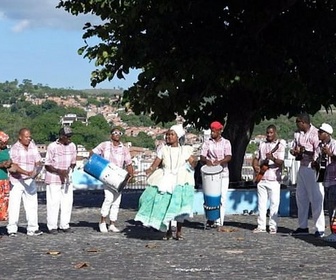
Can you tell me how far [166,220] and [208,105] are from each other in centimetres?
797

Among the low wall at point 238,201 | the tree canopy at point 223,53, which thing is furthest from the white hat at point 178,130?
the low wall at point 238,201

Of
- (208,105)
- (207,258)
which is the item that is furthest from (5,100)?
(207,258)

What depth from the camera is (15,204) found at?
13977mm

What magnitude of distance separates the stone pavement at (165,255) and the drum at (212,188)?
0.35 meters

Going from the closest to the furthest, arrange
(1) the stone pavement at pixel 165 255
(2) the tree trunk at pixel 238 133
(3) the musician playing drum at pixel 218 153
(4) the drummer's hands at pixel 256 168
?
(1) the stone pavement at pixel 165 255 < (4) the drummer's hands at pixel 256 168 < (3) the musician playing drum at pixel 218 153 < (2) the tree trunk at pixel 238 133

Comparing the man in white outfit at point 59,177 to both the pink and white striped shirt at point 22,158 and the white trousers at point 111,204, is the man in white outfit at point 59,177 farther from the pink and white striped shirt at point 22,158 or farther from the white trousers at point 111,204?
the white trousers at point 111,204

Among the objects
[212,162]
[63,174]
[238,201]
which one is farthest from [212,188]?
[238,201]

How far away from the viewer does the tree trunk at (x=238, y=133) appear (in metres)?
20.0

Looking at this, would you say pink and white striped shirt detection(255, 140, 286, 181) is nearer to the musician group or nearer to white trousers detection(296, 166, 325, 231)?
the musician group

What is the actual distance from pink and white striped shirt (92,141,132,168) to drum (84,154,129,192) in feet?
0.52

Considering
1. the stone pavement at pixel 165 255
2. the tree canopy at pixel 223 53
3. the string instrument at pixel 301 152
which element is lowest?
the stone pavement at pixel 165 255

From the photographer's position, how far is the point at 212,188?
14.7 meters

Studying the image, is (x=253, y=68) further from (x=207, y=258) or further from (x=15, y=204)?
(x=207, y=258)

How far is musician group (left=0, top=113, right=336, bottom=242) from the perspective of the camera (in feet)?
43.2
